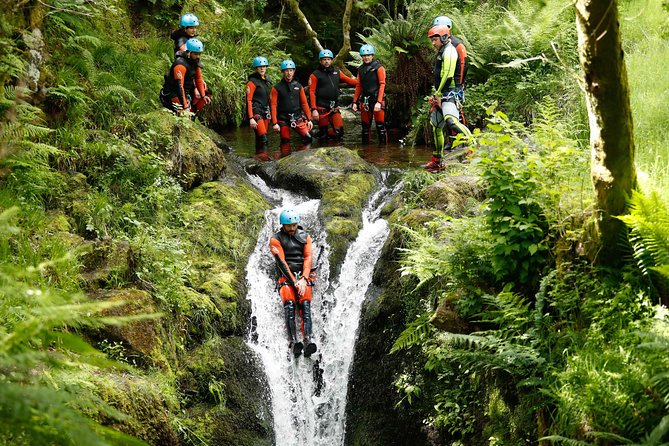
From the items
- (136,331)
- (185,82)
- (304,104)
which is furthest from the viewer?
(304,104)

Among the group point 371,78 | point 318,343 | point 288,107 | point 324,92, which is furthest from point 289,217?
point 324,92

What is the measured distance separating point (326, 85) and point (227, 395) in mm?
7903

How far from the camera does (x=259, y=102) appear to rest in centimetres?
1377

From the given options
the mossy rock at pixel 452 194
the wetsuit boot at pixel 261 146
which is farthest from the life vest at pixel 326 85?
the mossy rock at pixel 452 194

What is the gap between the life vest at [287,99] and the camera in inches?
536

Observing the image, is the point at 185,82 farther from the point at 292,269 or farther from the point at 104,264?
the point at 104,264

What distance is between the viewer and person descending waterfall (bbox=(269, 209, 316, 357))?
8.78m

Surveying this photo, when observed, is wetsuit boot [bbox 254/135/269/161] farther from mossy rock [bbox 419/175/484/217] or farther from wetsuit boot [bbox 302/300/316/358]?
wetsuit boot [bbox 302/300/316/358]

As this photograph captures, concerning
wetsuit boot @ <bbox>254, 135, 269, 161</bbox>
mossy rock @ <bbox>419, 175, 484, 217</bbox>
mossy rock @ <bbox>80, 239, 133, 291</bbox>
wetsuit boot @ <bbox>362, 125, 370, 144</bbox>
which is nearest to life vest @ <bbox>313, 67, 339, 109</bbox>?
wetsuit boot @ <bbox>362, 125, 370, 144</bbox>

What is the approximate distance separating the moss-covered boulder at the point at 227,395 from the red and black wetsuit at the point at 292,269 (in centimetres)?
75

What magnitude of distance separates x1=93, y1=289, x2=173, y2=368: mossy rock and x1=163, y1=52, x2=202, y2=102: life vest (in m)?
5.77

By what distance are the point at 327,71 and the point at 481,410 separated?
9442 mm

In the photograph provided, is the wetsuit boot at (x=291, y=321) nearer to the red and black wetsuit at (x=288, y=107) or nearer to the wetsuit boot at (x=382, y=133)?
the red and black wetsuit at (x=288, y=107)

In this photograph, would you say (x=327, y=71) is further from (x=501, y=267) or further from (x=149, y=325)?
(x=501, y=267)
